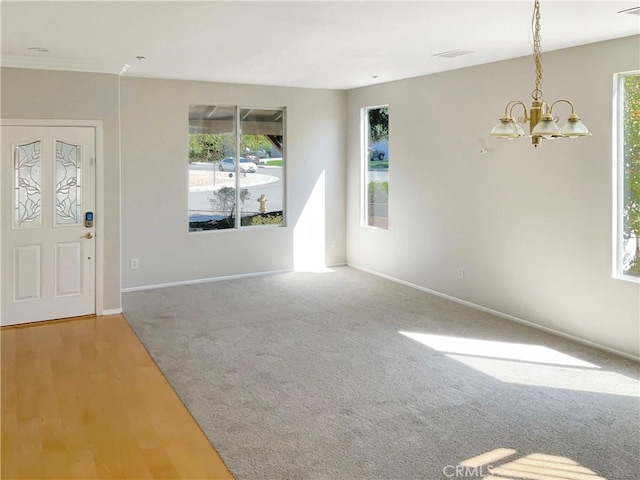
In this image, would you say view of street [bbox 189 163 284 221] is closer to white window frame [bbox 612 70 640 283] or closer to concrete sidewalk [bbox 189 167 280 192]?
concrete sidewalk [bbox 189 167 280 192]

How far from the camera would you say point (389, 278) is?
7527mm

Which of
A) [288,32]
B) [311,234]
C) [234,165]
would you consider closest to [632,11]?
[288,32]

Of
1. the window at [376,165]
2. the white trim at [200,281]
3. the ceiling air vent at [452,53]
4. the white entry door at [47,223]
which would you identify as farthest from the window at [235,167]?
the ceiling air vent at [452,53]

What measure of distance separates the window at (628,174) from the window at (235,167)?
4447 millimetres

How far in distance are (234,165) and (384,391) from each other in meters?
4.49

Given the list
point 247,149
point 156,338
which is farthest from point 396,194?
point 156,338

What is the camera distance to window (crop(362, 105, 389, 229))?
7.63 m

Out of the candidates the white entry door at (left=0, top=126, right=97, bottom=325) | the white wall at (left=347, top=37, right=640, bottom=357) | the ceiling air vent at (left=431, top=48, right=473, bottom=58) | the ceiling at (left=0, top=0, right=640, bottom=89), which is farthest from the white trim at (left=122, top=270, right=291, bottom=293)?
the ceiling air vent at (left=431, top=48, right=473, bottom=58)

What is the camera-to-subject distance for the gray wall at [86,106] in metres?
5.30

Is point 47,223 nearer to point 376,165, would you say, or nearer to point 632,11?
point 376,165

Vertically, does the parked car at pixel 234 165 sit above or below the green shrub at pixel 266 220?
above

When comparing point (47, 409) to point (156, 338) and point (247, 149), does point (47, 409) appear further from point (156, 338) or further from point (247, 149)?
point (247, 149)

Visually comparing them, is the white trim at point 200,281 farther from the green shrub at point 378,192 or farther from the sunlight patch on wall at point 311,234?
the green shrub at point 378,192

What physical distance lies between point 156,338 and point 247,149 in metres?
3.37
